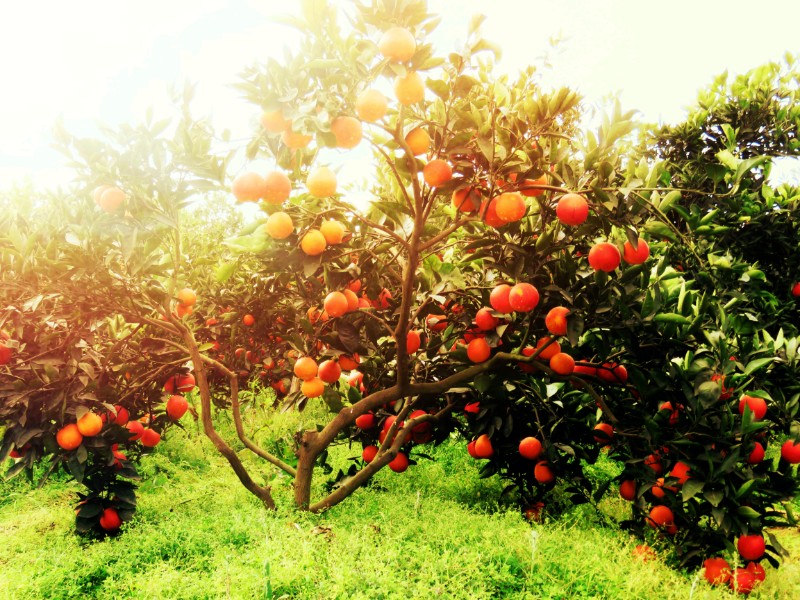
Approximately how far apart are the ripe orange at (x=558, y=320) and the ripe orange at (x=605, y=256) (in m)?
0.29

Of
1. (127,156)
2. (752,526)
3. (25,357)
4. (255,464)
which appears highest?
(127,156)

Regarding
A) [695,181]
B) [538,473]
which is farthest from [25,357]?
[695,181]

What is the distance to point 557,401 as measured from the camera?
3.82 meters

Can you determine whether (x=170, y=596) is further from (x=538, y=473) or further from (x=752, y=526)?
(x=752, y=526)

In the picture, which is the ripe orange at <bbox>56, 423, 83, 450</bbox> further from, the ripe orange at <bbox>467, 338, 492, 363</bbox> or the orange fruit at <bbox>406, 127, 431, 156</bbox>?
the orange fruit at <bbox>406, 127, 431, 156</bbox>

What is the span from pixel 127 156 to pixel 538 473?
10.6 feet

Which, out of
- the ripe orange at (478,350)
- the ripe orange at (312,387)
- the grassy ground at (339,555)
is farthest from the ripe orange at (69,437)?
the ripe orange at (478,350)

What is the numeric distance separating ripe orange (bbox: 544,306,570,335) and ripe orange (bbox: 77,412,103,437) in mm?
→ 2898

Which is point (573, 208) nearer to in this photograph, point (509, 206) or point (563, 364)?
point (509, 206)

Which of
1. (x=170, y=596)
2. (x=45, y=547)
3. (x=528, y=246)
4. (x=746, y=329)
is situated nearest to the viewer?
(x=170, y=596)

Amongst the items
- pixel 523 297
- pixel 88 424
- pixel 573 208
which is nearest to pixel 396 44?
pixel 573 208

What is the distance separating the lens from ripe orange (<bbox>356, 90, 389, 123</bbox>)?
1963 millimetres

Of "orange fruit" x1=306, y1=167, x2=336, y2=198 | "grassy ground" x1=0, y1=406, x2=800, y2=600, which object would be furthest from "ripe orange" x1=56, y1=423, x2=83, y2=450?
"orange fruit" x1=306, y1=167, x2=336, y2=198

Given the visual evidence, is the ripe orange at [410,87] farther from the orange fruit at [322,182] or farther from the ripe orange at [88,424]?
the ripe orange at [88,424]
